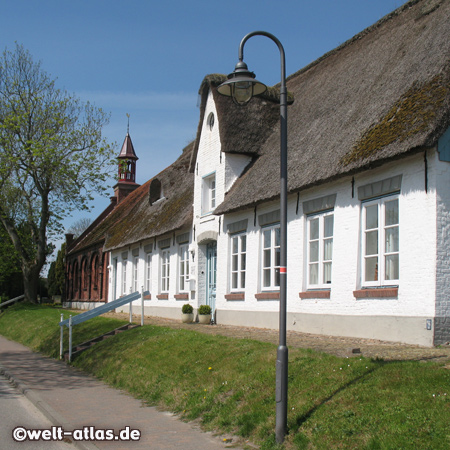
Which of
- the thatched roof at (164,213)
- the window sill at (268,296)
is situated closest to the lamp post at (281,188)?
the window sill at (268,296)

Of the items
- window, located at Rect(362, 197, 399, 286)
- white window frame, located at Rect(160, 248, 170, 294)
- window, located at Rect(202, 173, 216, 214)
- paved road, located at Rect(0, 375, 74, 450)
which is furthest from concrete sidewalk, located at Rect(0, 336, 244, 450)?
white window frame, located at Rect(160, 248, 170, 294)

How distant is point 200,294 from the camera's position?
19922mm

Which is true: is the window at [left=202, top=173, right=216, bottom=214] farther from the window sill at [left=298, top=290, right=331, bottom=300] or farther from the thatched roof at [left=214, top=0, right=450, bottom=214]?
the window sill at [left=298, top=290, right=331, bottom=300]

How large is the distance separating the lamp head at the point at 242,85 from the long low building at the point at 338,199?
4175mm

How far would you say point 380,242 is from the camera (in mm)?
11781

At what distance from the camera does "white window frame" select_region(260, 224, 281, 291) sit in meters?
15.5

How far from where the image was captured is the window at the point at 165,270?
2395cm

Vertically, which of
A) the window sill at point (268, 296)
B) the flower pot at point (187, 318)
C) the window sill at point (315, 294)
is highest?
the window sill at point (315, 294)

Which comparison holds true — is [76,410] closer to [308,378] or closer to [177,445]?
[177,445]

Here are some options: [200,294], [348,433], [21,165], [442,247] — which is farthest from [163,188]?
[348,433]

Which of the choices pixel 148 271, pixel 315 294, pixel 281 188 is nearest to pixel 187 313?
pixel 148 271

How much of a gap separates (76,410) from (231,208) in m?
8.41

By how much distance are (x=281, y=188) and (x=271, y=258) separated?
8493 mm

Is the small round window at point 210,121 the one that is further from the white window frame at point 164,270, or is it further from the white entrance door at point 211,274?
the white window frame at point 164,270
